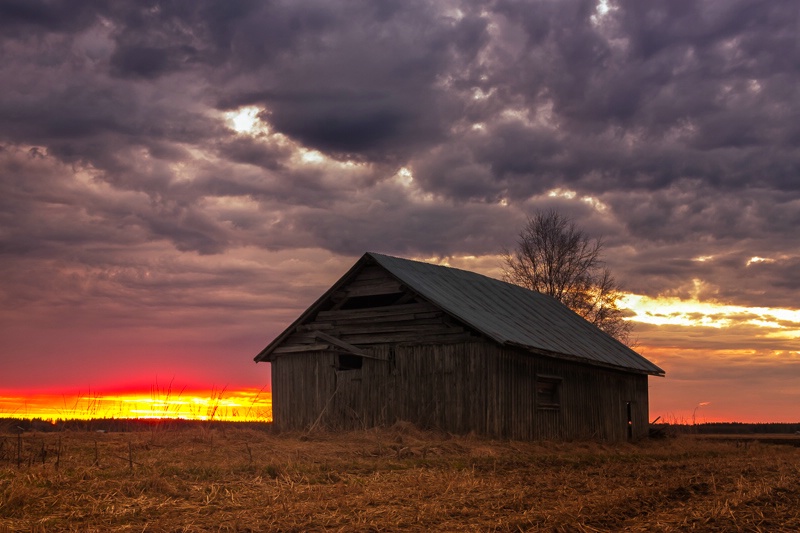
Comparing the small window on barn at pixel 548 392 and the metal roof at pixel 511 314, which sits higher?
the metal roof at pixel 511 314

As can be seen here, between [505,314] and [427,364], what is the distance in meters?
5.56

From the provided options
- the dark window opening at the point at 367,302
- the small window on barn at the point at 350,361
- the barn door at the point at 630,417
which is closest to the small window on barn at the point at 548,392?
the dark window opening at the point at 367,302

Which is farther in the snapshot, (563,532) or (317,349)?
(317,349)

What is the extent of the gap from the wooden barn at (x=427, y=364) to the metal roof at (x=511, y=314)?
0.32 feet

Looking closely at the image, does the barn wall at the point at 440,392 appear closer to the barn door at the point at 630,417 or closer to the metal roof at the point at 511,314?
the metal roof at the point at 511,314

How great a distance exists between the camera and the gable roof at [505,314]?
25.5 metres

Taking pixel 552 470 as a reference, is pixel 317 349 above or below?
above

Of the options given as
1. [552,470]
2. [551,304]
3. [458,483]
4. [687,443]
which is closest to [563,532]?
[458,483]

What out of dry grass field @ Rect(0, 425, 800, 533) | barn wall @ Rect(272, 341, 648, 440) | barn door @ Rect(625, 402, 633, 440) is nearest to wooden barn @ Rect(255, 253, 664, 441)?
barn wall @ Rect(272, 341, 648, 440)

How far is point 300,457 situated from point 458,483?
4056 millimetres

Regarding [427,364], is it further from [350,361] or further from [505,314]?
[505,314]

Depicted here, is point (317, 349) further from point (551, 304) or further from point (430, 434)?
point (551, 304)

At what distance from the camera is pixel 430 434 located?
23.8 metres

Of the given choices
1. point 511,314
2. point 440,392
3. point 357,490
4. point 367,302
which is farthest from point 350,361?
point 357,490
